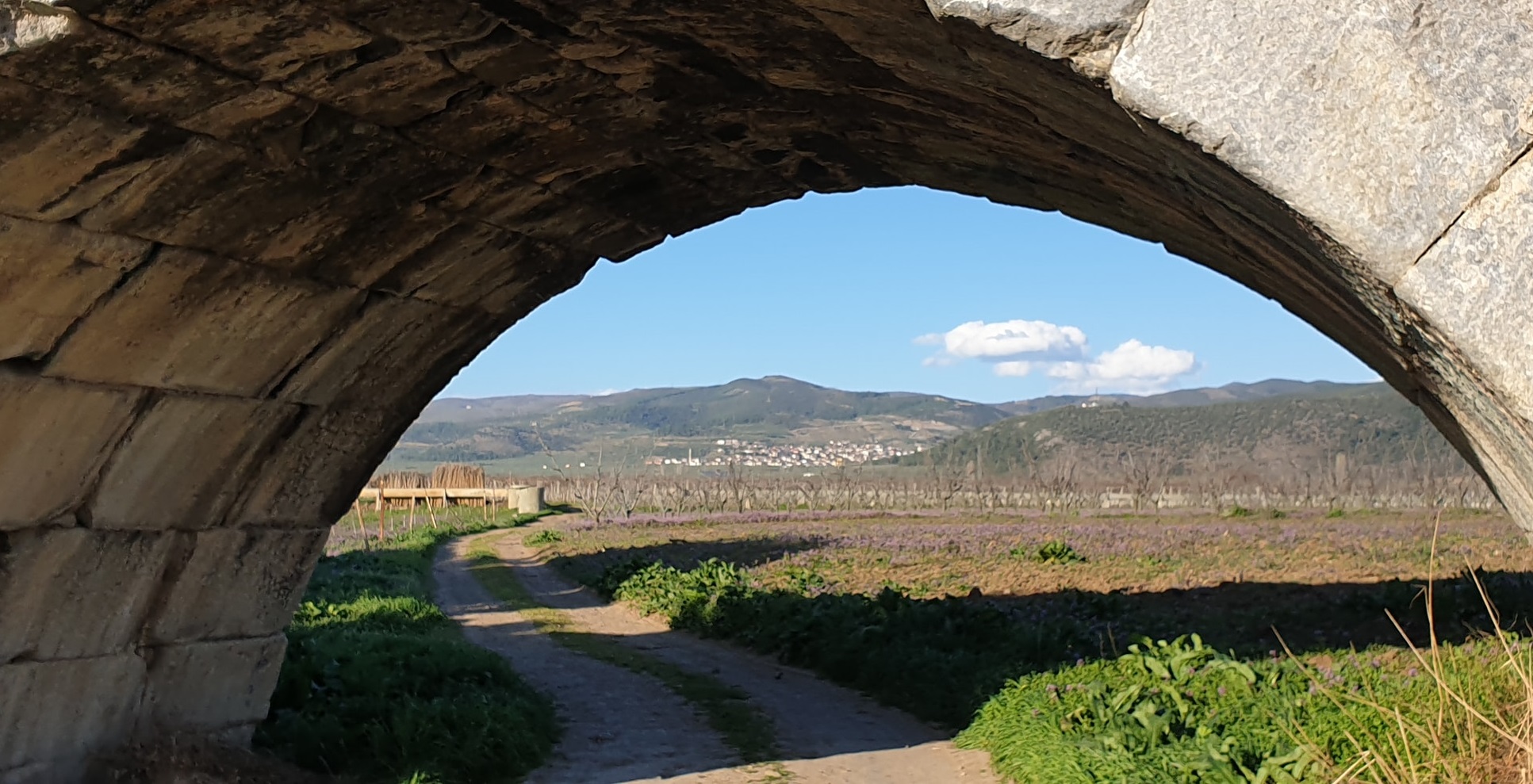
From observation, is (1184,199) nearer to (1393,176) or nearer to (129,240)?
(1393,176)

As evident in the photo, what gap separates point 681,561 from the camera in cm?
2281

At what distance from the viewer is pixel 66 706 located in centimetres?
570

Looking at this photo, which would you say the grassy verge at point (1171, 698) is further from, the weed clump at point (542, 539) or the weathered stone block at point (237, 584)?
the weed clump at point (542, 539)

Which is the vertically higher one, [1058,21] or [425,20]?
[425,20]

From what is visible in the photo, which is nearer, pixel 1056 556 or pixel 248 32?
pixel 248 32

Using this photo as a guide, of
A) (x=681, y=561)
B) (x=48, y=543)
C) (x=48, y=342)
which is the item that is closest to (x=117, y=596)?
(x=48, y=543)

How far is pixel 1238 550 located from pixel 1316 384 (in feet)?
525

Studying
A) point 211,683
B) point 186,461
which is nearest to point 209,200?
point 186,461

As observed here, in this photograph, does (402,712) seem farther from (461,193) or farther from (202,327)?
(461,193)

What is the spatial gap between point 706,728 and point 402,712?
2312mm

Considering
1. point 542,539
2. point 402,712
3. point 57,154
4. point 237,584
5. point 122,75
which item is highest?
point 122,75

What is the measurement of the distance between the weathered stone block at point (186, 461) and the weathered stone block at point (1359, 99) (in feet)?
14.6

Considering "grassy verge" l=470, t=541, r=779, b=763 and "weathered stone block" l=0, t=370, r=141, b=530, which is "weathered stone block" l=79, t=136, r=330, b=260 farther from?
"grassy verge" l=470, t=541, r=779, b=763

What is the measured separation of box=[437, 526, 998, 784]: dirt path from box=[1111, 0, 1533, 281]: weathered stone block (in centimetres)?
562
